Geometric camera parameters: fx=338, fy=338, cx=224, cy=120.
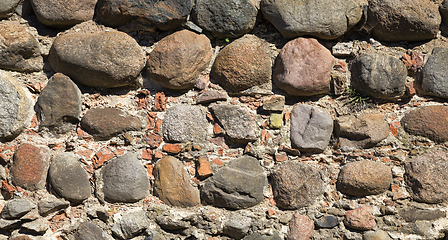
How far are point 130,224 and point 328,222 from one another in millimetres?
1021

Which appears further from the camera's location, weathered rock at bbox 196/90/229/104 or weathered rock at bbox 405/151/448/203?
weathered rock at bbox 196/90/229/104

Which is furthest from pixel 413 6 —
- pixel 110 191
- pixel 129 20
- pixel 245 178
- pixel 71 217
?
pixel 71 217

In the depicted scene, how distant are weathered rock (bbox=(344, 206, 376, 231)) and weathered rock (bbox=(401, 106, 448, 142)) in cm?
48

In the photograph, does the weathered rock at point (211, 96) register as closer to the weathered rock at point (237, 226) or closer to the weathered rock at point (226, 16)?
the weathered rock at point (226, 16)

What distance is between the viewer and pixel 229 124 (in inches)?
70.6

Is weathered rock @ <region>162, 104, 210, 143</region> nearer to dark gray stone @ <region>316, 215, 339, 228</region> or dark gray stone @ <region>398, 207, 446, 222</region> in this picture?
dark gray stone @ <region>316, 215, 339, 228</region>

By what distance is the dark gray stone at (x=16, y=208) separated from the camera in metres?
1.72

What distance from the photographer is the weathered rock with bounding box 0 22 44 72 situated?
69.2 inches

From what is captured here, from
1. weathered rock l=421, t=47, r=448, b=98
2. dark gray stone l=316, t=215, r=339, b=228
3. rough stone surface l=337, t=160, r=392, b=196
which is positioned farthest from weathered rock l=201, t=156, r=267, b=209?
weathered rock l=421, t=47, r=448, b=98

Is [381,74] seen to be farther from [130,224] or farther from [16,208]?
[16,208]

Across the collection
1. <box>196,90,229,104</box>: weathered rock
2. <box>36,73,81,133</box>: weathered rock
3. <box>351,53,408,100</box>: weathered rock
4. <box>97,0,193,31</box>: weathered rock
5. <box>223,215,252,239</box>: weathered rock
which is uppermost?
<box>97,0,193,31</box>: weathered rock

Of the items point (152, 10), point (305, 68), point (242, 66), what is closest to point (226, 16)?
point (242, 66)

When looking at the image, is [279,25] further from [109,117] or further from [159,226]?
[159,226]

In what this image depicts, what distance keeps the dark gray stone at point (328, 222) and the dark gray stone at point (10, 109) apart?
1.63 m
